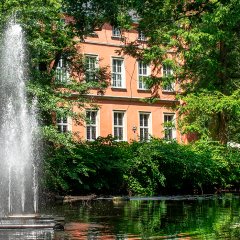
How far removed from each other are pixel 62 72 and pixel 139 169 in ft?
17.0

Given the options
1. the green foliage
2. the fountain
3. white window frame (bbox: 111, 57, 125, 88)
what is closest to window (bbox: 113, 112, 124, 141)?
white window frame (bbox: 111, 57, 125, 88)

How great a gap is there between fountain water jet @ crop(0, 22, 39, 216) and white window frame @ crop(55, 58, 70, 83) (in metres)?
1.81

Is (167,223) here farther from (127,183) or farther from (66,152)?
(127,183)

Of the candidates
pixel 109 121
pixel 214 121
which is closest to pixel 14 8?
→ pixel 214 121

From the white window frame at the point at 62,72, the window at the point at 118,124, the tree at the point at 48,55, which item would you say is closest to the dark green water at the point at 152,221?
the tree at the point at 48,55

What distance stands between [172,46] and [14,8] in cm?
1293

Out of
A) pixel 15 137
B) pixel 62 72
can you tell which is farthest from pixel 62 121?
pixel 15 137

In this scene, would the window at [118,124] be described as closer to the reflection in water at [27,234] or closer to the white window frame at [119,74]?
the white window frame at [119,74]

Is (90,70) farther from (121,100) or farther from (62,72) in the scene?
(121,100)

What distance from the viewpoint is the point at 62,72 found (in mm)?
26219

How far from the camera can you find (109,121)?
48.8 meters

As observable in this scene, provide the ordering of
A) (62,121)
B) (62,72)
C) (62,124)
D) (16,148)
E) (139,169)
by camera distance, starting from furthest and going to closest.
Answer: (62,124)
(62,121)
(139,169)
(62,72)
(16,148)

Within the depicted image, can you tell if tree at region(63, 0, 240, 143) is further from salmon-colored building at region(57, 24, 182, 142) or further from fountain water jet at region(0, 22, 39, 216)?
salmon-colored building at region(57, 24, 182, 142)

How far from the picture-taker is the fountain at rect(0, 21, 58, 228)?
47.9 feet
